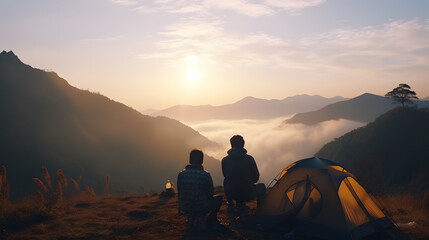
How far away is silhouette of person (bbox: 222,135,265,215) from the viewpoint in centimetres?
1013

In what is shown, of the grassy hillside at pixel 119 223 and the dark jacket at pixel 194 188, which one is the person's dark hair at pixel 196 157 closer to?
the dark jacket at pixel 194 188

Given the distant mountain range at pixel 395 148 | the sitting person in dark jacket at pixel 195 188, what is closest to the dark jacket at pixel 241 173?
the sitting person in dark jacket at pixel 195 188

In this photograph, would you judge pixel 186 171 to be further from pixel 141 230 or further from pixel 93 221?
pixel 93 221

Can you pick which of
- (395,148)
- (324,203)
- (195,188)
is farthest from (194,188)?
(395,148)

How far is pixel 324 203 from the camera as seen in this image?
30.0 ft

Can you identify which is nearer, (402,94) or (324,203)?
(324,203)

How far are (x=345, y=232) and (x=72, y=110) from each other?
80886 millimetres

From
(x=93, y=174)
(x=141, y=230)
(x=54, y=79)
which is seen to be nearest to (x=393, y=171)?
(x=93, y=174)

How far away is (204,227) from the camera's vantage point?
900 centimetres

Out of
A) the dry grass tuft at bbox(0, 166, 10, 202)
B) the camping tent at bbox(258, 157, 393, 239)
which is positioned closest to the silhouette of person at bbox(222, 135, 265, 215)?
the camping tent at bbox(258, 157, 393, 239)

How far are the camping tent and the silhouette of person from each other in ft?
1.72

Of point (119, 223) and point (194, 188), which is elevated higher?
point (194, 188)

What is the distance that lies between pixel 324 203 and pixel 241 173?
7.35 ft

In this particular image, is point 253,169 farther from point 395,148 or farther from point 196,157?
point 395,148
